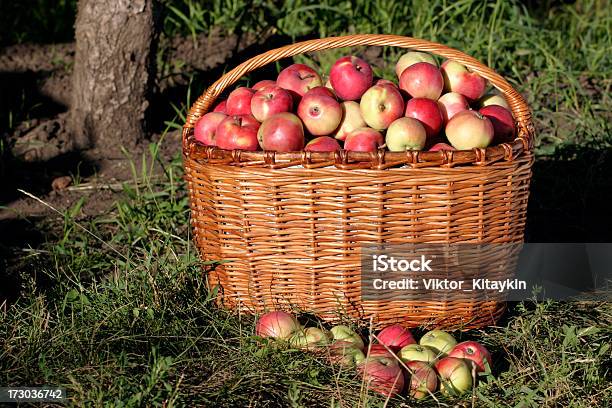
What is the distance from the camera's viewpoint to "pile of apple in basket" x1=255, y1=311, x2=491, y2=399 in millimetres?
2311

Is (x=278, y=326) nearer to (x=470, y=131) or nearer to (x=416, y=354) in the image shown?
(x=416, y=354)

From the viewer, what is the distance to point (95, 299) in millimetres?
2775

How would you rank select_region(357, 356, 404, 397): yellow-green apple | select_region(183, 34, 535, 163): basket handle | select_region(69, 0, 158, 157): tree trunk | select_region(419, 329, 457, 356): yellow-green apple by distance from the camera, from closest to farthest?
select_region(357, 356, 404, 397): yellow-green apple < select_region(419, 329, 457, 356): yellow-green apple < select_region(183, 34, 535, 163): basket handle < select_region(69, 0, 158, 157): tree trunk

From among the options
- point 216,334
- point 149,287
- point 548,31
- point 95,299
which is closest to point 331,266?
point 216,334

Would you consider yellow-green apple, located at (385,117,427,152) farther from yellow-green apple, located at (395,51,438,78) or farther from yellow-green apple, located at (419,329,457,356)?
yellow-green apple, located at (419,329,457,356)

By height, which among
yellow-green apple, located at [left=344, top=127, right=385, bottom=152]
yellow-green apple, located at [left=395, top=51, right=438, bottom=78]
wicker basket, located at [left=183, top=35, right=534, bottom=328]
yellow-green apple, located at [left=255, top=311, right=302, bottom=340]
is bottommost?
yellow-green apple, located at [left=255, top=311, right=302, bottom=340]

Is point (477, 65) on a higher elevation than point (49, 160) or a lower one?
higher

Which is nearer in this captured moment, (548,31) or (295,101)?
(295,101)

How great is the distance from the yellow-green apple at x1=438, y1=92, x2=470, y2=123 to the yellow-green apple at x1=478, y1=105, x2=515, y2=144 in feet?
0.24

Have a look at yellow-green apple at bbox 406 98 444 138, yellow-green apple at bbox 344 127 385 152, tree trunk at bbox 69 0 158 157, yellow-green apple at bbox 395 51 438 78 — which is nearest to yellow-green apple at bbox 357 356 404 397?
yellow-green apple at bbox 344 127 385 152

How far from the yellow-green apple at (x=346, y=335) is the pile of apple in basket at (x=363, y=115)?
563 mm

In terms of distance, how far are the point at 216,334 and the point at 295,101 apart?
33.8 inches

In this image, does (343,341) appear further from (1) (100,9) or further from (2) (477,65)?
(1) (100,9)

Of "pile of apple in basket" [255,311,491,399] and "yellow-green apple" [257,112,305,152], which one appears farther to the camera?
"yellow-green apple" [257,112,305,152]
